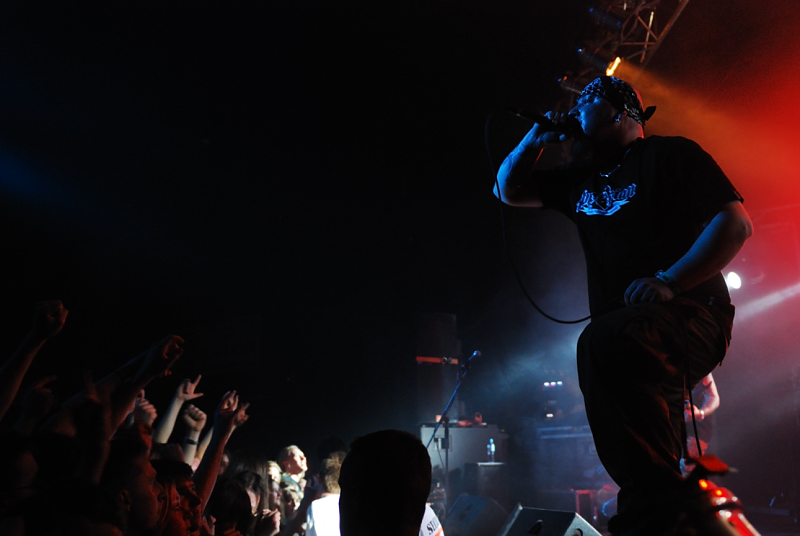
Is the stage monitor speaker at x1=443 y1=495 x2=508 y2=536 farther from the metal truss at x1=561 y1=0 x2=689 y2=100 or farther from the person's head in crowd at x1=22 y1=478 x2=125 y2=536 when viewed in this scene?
the metal truss at x1=561 y1=0 x2=689 y2=100

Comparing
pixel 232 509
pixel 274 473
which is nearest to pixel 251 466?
pixel 274 473

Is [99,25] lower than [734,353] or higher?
higher

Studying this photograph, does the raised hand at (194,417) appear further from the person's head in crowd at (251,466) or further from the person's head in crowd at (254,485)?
the person's head in crowd at (251,466)

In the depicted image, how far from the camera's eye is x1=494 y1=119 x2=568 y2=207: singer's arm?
6.91 ft

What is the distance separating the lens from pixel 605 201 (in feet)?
6.22

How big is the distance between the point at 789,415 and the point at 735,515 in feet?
30.0

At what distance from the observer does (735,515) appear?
3.62ft

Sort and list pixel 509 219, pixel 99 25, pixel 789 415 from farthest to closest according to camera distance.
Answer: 1. pixel 509 219
2. pixel 789 415
3. pixel 99 25

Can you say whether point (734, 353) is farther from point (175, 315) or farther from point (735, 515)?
point (175, 315)

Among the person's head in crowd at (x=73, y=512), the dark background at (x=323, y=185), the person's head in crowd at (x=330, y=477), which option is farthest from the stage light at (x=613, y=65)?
the person's head in crowd at (x=73, y=512)

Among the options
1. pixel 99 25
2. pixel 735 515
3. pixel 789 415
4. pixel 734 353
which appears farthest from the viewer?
pixel 734 353

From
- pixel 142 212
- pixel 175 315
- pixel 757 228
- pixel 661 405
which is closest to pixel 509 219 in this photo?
pixel 757 228

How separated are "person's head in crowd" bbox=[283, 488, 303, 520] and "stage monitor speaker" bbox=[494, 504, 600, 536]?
11.8 feet

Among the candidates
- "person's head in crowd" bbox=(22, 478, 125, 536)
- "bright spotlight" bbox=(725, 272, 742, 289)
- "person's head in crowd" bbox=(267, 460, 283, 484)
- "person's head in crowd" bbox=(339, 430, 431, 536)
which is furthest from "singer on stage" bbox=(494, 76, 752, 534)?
"bright spotlight" bbox=(725, 272, 742, 289)
